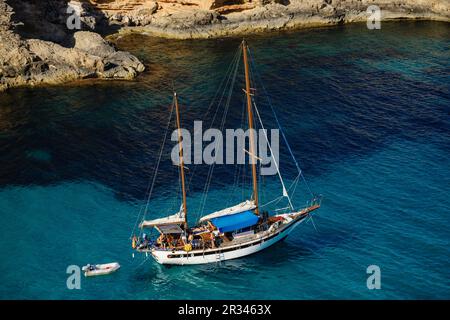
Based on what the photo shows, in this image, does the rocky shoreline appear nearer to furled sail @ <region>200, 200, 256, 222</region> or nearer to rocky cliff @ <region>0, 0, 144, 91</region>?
rocky cliff @ <region>0, 0, 144, 91</region>

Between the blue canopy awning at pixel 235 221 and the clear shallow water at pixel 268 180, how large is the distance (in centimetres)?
368

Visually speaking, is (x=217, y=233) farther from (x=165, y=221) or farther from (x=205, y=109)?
(x=205, y=109)

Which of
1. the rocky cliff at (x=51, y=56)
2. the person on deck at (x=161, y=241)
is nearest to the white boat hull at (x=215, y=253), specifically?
the person on deck at (x=161, y=241)

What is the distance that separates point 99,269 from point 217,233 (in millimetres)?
12521

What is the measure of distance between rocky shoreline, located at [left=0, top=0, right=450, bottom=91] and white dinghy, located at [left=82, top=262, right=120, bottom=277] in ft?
161

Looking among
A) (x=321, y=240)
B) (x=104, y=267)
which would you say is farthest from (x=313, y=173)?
(x=104, y=267)

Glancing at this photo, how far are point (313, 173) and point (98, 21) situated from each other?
212 ft

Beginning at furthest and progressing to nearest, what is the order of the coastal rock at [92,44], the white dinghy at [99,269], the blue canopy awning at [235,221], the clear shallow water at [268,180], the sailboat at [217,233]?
the coastal rock at [92,44], the blue canopy awning at [235,221], the sailboat at [217,233], the clear shallow water at [268,180], the white dinghy at [99,269]

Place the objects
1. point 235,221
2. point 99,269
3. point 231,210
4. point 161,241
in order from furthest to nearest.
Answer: point 231,210, point 235,221, point 161,241, point 99,269

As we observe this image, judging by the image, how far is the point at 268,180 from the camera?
7775cm

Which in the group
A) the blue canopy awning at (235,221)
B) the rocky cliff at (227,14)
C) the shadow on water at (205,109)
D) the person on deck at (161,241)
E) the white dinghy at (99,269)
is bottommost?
the white dinghy at (99,269)

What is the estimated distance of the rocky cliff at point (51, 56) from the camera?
98625 mm

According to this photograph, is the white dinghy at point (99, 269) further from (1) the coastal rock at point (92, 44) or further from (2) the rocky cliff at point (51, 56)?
(1) the coastal rock at point (92, 44)

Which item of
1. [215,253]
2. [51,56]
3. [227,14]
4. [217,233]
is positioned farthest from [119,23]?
[215,253]
